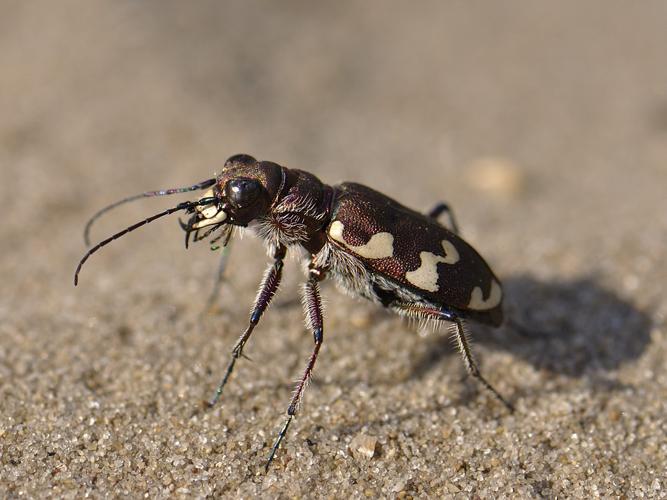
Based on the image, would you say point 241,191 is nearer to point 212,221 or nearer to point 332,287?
point 212,221

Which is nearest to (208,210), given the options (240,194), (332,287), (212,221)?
(212,221)

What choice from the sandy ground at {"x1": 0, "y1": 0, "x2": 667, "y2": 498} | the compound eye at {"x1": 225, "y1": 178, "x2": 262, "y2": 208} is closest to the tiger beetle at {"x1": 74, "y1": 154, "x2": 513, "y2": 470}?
the compound eye at {"x1": 225, "y1": 178, "x2": 262, "y2": 208}

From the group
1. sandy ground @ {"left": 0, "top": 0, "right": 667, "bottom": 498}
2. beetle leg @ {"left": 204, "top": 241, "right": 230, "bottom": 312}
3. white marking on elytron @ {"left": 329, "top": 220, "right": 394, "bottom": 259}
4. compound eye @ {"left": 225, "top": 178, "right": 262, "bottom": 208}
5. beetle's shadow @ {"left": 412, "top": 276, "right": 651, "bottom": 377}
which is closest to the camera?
sandy ground @ {"left": 0, "top": 0, "right": 667, "bottom": 498}

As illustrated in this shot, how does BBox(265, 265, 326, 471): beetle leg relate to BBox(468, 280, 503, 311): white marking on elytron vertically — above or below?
below

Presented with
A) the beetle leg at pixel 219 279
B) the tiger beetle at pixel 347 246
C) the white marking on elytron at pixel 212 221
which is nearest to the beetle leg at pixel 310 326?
the tiger beetle at pixel 347 246

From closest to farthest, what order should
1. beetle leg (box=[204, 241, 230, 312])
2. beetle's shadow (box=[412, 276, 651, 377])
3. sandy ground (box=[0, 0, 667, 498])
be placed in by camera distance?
1. sandy ground (box=[0, 0, 667, 498])
2. beetle's shadow (box=[412, 276, 651, 377])
3. beetle leg (box=[204, 241, 230, 312])

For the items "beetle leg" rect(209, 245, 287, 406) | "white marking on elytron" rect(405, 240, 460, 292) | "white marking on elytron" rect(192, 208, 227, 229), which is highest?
"white marking on elytron" rect(405, 240, 460, 292)

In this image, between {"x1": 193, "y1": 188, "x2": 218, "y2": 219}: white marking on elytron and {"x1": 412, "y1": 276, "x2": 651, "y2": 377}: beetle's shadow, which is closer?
{"x1": 193, "y1": 188, "x2": 218, "y2": 219}: white marking on elytron

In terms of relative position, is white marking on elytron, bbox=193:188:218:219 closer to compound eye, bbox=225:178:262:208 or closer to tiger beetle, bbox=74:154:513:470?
tiger beetle, bbox=74:154:513:470
